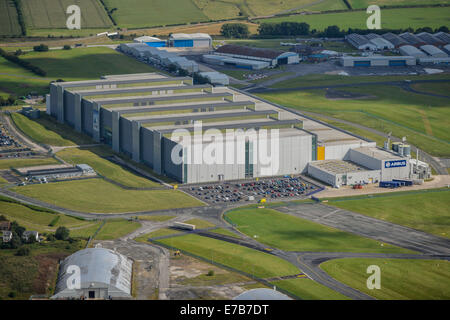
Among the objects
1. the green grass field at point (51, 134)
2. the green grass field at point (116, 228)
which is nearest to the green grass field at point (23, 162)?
the green grass field at point (51, 134)

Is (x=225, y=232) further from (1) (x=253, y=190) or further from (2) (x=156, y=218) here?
(1) (x=253, y=190)

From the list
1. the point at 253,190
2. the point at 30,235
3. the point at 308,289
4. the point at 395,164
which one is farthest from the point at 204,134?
the point at 308,289

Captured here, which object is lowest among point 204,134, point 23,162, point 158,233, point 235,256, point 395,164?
point 235,256

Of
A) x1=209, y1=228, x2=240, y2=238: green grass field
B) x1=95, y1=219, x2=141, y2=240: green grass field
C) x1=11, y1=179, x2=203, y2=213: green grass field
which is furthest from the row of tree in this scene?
x1=209, y1=228, x2=240, y2=238: green grass field

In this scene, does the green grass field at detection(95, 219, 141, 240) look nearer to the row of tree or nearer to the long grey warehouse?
the row of tree

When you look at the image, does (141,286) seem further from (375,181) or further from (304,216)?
(375,181)

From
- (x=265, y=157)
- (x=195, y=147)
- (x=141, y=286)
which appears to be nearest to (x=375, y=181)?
(x=265, y=157)
